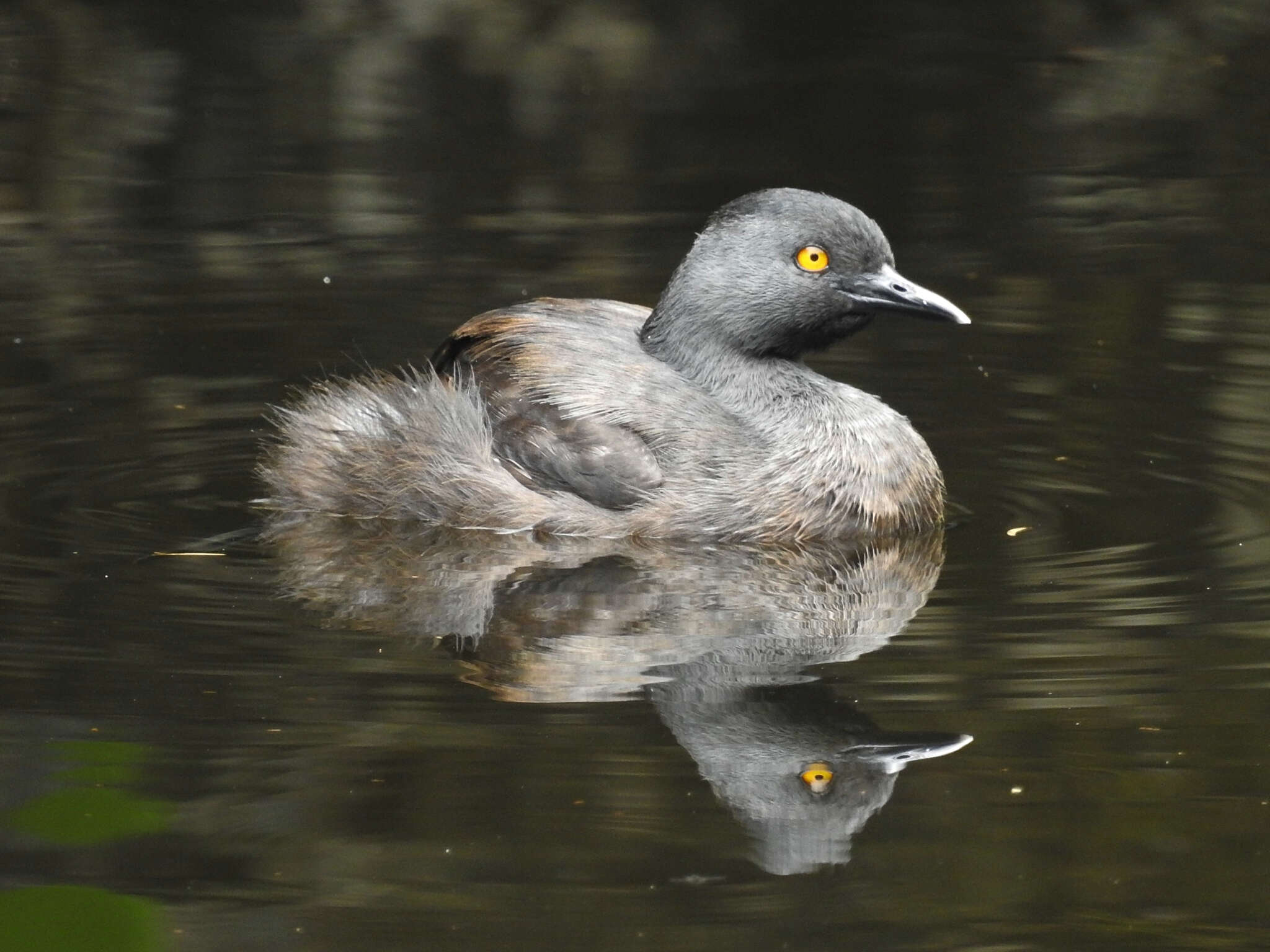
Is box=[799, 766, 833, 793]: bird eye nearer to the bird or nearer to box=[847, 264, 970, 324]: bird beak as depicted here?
the bird

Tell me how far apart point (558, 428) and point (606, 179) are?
4901mm

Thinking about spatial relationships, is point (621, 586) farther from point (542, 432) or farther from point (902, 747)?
point (902, 747)

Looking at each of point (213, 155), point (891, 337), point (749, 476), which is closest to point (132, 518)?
point (749, 476)

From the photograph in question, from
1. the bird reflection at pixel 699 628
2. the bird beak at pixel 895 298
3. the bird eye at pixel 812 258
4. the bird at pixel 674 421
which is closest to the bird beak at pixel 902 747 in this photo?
the bird reflection at pixel 699 628

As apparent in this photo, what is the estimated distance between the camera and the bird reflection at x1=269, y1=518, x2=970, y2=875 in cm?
507

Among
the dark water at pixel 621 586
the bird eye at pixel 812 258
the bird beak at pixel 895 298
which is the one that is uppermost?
the bird eye at pixel 812 258

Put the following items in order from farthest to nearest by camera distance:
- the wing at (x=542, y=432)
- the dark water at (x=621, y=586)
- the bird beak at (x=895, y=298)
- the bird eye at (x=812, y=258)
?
the bird eye at (x=812, y=258) < the bird beak at (x=895, y=298) < the wing at (x=542, y=432) < the dark water at (x=621, y=586)

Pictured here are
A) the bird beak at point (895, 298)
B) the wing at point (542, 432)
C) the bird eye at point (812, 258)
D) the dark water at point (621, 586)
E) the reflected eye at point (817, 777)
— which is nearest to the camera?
the dark water at point (621, 586)

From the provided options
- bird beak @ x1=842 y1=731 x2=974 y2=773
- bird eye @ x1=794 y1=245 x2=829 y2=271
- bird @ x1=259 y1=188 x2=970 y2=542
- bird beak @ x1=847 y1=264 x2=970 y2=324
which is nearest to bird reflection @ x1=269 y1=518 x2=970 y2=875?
bird beak @ x1=842 y1=731 x2=974 y2=773

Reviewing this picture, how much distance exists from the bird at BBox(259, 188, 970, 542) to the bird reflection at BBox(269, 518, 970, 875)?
11cm

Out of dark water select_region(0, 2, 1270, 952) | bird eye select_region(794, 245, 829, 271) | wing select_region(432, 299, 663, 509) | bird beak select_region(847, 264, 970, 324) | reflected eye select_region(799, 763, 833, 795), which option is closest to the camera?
dark water select_region(0, 2, 1270, 952)

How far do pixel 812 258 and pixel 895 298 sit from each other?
1.06 feet

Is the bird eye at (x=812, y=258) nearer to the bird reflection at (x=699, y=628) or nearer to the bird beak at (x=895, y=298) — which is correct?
the bird beak at (x=895, y=298)

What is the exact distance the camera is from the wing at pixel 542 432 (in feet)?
23.5
